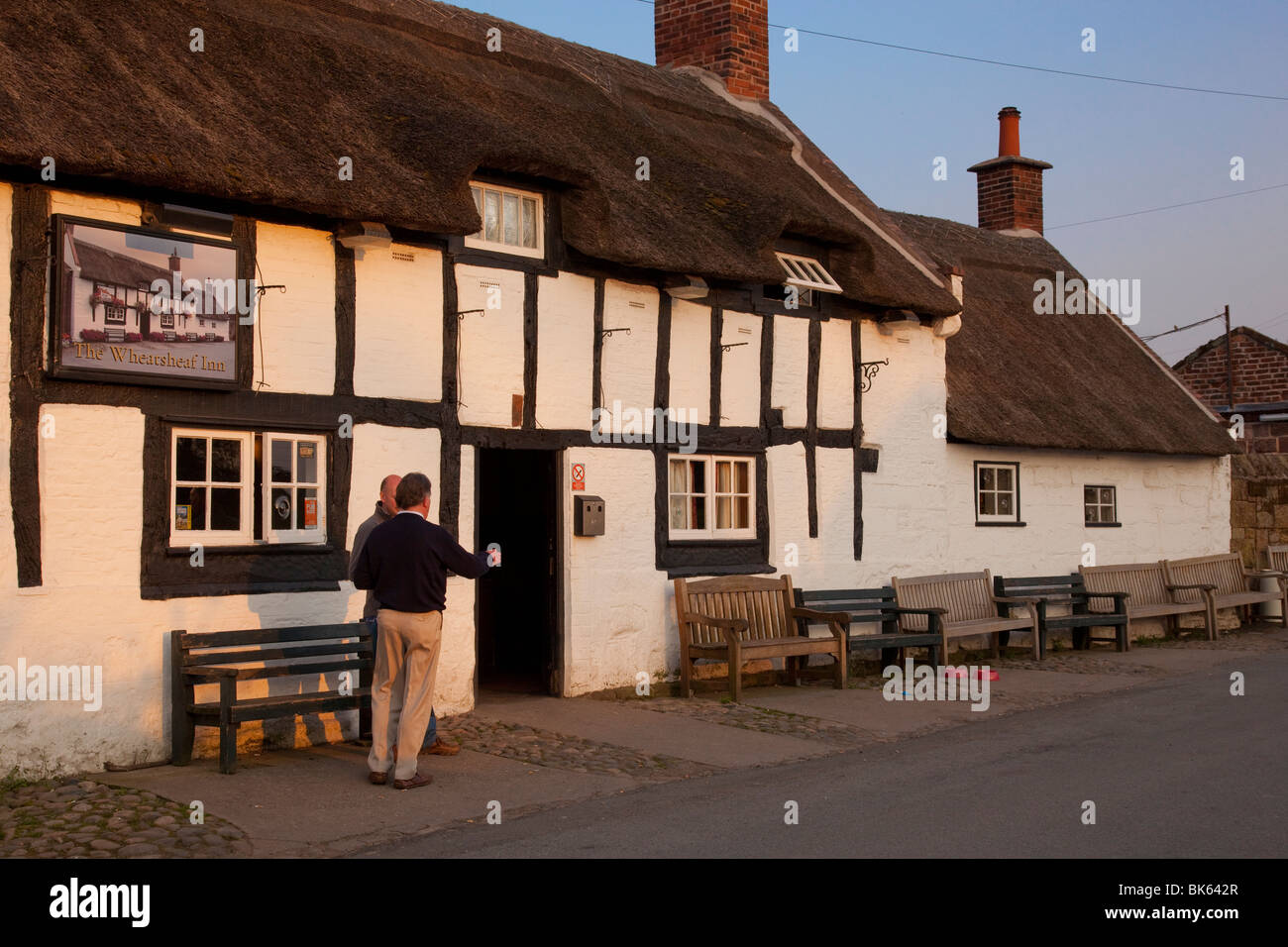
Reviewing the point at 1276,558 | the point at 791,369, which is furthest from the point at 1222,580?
the point at 791,369

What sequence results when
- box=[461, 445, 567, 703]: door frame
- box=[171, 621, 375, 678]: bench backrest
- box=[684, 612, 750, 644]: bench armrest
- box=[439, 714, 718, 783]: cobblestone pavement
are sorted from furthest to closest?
box=[684, 612, 750, 644]: bench armrest < box=[461, 445, 567, 703]: door frame < box=[439, 714, 718, 783]: cobblestone pavement < box=[171, 621, 375, 678]: bench backrest

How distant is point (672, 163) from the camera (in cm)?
1241

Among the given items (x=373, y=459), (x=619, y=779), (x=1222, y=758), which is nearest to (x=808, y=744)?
(x=619, y=779)

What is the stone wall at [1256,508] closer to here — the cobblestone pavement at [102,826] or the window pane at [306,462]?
the window pane at [306,462]

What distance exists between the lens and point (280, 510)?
30.0ft

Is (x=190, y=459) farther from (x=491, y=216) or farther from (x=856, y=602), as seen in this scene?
(x=856, y=602)

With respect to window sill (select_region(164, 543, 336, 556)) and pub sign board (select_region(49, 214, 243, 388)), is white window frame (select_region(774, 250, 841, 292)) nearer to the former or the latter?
window sill (select_region(164, 543, 336, 556))

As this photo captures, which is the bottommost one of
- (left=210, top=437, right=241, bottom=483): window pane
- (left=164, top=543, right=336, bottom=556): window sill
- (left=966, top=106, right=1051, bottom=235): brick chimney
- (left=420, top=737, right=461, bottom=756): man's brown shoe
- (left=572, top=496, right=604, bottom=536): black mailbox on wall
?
(left=420, top=737, right=461, bottom=756): man's brown shoe

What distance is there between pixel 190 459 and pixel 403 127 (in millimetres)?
3027

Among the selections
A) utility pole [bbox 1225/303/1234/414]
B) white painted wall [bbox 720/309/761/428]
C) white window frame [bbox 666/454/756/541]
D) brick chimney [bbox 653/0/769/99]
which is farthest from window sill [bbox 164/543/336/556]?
utility pole [bbox 1225/303/1234/414]

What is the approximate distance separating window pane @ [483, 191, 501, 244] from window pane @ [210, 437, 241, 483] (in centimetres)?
281

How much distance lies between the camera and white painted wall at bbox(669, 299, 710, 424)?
1191 centimetres

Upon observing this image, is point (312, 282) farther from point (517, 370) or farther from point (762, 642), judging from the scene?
point (762, 642)
